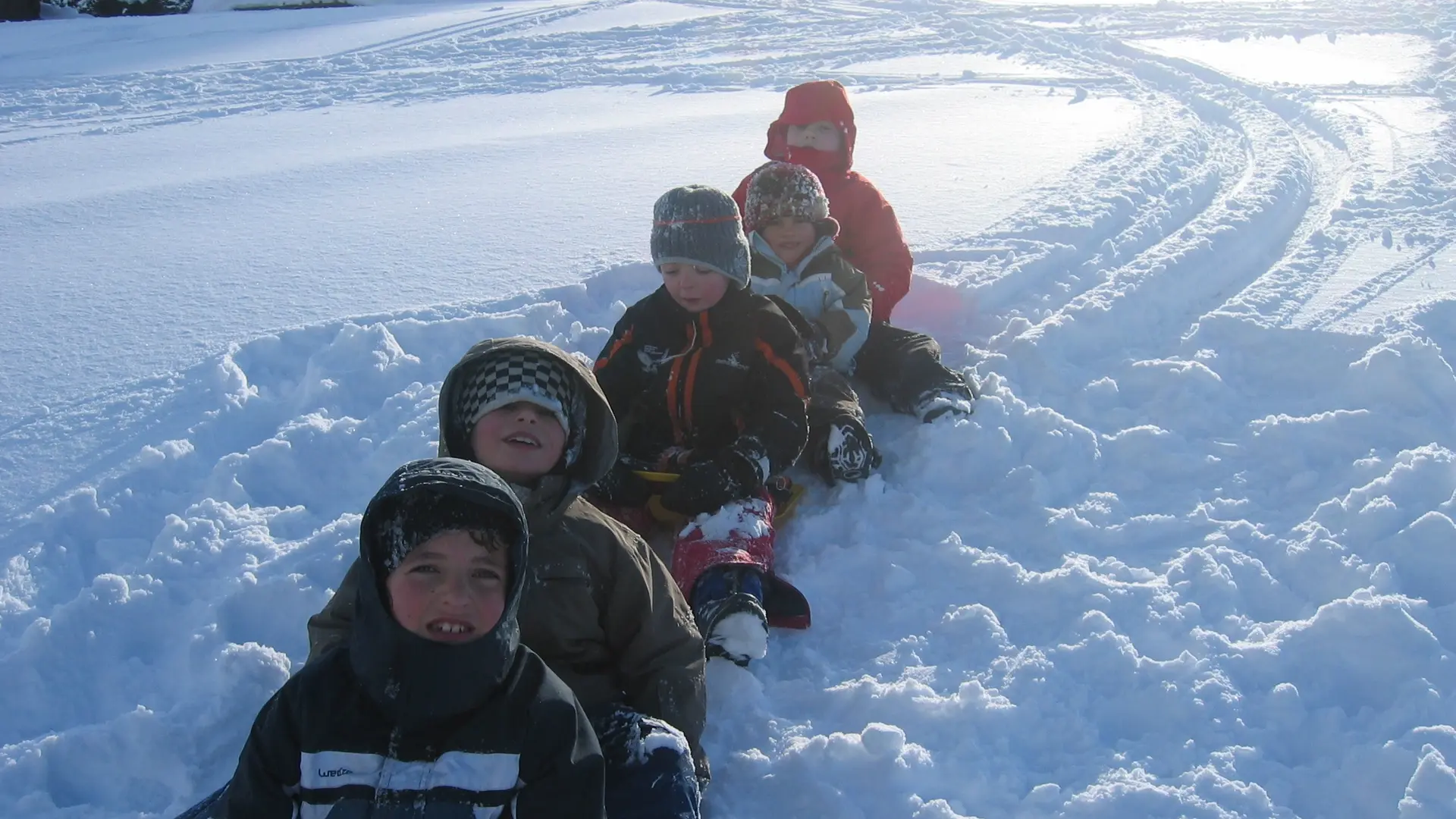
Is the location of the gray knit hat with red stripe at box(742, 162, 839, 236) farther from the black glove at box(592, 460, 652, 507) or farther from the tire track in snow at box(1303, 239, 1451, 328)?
the tire track in snow at box(1303, 239, 1451, 328)

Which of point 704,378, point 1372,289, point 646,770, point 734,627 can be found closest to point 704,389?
point 704,378

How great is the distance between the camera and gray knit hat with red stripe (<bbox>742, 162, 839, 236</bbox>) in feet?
13.8

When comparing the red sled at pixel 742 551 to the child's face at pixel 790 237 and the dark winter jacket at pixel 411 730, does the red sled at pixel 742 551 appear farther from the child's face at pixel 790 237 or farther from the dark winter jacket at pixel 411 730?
the child's face at pixel 790 237

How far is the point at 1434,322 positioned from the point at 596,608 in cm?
406

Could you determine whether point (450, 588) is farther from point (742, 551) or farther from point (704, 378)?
point (704, 378)

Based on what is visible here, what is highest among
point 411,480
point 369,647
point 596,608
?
point 411,480

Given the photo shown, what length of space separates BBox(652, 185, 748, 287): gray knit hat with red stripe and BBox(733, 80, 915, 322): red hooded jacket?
114cm

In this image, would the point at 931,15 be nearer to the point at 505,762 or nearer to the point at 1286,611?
the point at 1286,611

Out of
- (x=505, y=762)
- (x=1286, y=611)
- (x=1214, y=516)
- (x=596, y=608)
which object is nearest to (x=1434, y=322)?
(x=1214, y=516)

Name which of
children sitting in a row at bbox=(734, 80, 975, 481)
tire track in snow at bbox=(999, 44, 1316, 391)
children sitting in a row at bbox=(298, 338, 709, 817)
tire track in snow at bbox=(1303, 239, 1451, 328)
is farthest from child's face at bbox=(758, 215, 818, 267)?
tire track in snow at bbox=(1303, 239, 1451, 328)

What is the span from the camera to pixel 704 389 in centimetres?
349

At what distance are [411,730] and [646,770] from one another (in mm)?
525

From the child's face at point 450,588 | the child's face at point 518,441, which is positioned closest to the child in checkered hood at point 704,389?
the child's face at point 518,441

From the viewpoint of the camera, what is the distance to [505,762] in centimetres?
180
